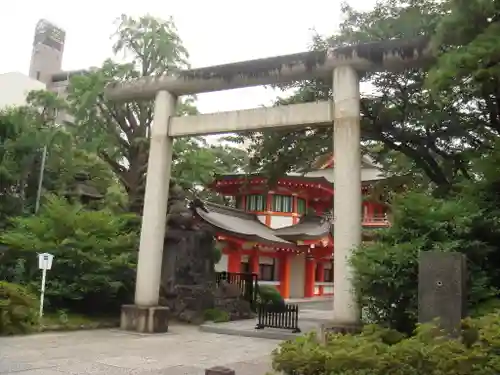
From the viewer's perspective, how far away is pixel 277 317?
45.5ft

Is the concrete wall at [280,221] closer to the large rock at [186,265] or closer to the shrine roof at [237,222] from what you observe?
the shrine roof at [237,222]

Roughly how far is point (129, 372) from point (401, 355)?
402 centimetres

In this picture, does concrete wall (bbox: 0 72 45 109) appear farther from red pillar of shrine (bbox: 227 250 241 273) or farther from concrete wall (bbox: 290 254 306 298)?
concrete wall (bbox: 290 254 306 298)

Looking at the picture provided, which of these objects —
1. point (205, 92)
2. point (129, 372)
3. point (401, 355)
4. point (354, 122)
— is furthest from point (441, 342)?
point (205, 92)

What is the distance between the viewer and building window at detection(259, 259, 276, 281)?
2844 cm

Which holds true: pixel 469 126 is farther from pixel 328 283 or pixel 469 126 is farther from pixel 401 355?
pixel 328 283

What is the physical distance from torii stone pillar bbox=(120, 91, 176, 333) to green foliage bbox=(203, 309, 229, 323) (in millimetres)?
3245

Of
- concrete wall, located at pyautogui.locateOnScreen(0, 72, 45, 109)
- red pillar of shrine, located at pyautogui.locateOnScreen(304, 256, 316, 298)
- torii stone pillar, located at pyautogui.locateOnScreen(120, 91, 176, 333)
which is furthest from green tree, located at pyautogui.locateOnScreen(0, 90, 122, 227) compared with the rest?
red pillar of shrine, located at pyautogui.locateOnScreen(304, 256, 316, 298)

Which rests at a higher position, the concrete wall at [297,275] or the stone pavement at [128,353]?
the concrete wall at [297,275]

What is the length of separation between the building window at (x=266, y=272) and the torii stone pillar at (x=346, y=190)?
18.3 metres

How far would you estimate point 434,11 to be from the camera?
11.2 m

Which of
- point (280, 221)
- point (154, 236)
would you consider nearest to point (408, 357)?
point (154, 236)

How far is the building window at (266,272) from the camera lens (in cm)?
2844

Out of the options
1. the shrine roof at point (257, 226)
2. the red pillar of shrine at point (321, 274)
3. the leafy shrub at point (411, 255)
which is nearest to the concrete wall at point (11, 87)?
the shrine roof at point (257, 226)
